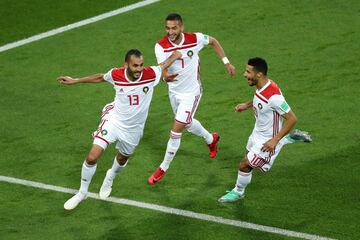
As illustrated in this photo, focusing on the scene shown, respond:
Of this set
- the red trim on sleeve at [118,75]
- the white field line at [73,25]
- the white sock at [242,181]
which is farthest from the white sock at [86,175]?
the white field line at [73,25]

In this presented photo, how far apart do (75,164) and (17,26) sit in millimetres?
6724

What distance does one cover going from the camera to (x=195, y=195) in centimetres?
1410

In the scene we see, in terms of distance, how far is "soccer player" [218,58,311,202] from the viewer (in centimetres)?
1294

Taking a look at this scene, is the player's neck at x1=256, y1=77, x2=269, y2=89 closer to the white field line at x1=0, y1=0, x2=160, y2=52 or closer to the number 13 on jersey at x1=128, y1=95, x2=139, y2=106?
the number 13 on jersey at x1=128, y1=95, x2=139, y2=106

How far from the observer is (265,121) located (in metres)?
13.2

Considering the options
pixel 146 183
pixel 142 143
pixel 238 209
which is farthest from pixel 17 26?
pixel 238 209

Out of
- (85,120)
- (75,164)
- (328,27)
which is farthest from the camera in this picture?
(328,27)

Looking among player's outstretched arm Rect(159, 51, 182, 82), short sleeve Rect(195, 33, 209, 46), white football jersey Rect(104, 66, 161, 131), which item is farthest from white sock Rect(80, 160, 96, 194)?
short sleeve Rect(195, 33, 209, 46)

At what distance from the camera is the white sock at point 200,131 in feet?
49.9

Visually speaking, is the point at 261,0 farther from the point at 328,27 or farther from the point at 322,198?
the point at 322,198

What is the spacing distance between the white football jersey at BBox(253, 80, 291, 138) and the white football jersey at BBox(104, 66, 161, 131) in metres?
1.42

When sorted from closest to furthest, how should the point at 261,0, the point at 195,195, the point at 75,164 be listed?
the point at 195,195 < the point at 75,164 < the point at 261,0

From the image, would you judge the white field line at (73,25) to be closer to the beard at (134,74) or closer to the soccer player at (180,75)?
the soccer player at (180,75)

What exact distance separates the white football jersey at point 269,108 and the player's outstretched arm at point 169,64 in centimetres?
150
